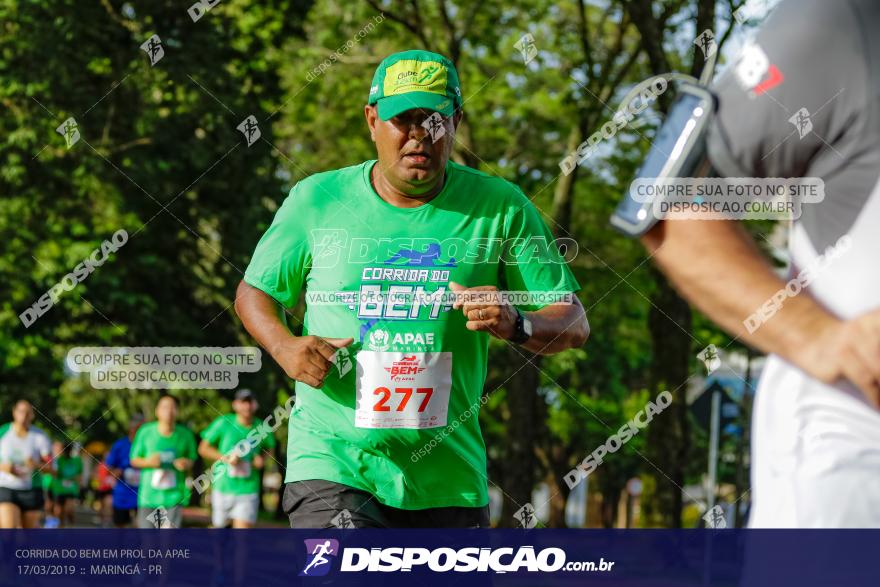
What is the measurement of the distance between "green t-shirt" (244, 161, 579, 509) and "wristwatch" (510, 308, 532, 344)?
27 centimetres

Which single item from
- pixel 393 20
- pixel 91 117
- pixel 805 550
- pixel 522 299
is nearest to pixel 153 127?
pixel 91 117

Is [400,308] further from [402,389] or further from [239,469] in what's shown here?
[239,469]

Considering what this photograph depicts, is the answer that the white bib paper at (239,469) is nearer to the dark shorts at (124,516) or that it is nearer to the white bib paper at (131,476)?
the white bib paper at (131,476)

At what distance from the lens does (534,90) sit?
2297cm

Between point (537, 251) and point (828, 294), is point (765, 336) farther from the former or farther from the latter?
point (537, 251)

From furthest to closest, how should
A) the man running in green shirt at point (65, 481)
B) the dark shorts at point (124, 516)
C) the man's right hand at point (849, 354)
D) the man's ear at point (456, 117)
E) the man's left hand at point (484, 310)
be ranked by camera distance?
the man running in green shirt at point (65, 481), the dark shorts at point (124, 516), the man's ear at point (456, 117), the man's left hand at point (484, 310), the man's right hand at point (849, 354)

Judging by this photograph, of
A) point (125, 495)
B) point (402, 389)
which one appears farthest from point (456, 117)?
point (125, 495)

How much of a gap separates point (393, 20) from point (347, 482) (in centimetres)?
1425

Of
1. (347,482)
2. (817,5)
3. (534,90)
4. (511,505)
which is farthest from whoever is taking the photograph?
(534,90)

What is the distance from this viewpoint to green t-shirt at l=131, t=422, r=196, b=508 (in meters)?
12.8

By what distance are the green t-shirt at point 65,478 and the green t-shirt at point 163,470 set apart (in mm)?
6453

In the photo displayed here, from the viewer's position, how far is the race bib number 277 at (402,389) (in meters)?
4.74

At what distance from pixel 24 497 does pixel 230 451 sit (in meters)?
1.85

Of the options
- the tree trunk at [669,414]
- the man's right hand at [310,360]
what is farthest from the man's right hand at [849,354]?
the tree trunk at [669,414]
